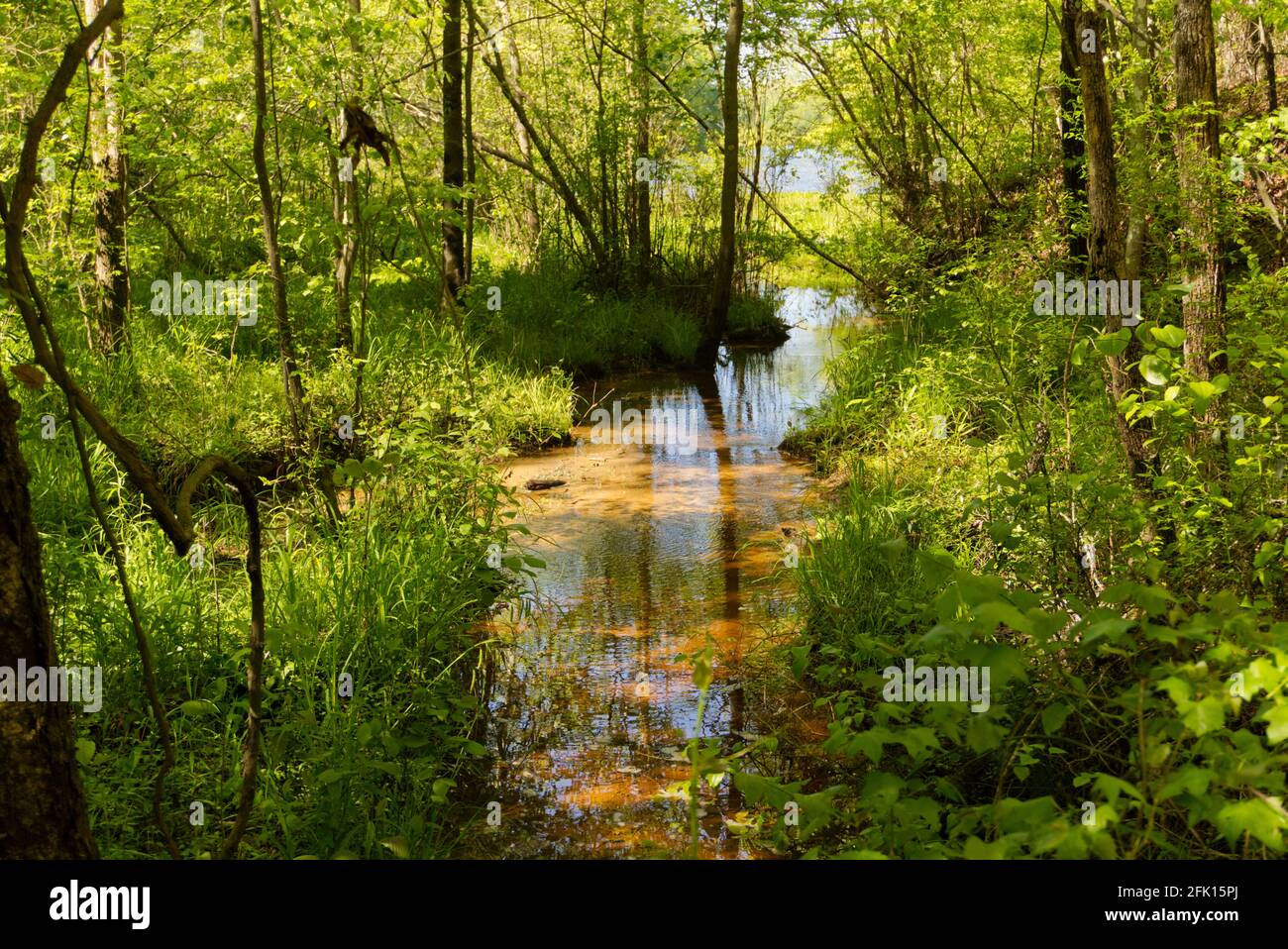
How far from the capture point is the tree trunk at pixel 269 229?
17.1 feet

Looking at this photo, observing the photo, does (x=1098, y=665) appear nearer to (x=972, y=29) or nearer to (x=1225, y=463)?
(x=1225, y=463)

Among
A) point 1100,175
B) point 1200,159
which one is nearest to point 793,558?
point 1100,175

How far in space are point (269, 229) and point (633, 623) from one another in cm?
301

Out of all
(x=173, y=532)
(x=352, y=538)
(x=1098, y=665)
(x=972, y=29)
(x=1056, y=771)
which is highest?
(x=972, y=29)

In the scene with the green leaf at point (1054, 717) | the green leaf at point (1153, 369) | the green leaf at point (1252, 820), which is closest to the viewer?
the green leaf at point (1252, 820)

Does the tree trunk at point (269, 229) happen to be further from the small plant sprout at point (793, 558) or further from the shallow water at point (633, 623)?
the small plant sprout at point (793, 558)

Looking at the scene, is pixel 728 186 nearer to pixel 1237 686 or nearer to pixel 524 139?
pixel 524 139

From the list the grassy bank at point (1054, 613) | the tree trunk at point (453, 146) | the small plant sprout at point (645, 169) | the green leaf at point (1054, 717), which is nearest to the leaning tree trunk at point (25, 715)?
the grassy bank at point (1054, 613)

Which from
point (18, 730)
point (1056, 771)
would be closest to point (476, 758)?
point (1056, 771)

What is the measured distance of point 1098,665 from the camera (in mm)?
3486

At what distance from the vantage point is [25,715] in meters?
1.85

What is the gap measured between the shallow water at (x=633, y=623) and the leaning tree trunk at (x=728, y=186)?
191 centimetres

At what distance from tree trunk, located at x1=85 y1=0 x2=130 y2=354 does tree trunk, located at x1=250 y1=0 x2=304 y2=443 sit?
4.50 feet

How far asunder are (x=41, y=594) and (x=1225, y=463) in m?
4.00
